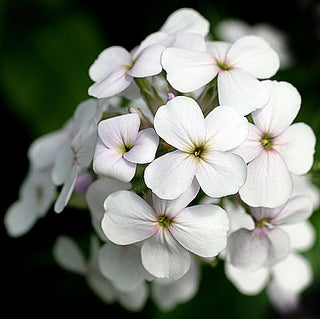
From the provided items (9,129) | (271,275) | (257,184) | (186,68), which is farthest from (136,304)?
(9,129)

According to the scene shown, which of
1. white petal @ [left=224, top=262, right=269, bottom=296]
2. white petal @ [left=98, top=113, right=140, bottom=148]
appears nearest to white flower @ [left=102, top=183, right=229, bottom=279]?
white petal @ [left=98, top=113, right=140, bottom=148]

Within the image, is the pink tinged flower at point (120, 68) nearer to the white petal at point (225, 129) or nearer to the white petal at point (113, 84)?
the white petal at point (113, 84)

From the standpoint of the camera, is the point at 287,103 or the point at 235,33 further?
the point at 235,33

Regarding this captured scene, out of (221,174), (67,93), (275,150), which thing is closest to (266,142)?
(275,150)

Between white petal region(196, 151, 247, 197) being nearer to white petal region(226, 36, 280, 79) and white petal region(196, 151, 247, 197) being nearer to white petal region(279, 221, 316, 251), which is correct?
white petal region(226, 36, 280, 79)

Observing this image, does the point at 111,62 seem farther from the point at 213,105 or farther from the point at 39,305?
the point at 39,305
